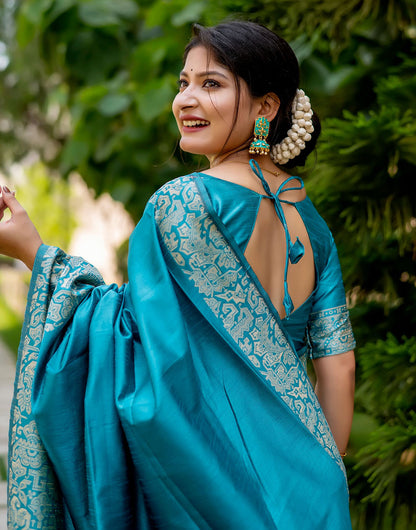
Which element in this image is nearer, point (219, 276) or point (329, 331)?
point (219, 276)

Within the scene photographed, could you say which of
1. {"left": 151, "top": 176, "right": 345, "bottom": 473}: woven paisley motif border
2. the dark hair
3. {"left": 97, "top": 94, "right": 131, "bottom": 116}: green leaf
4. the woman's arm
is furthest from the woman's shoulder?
{"left": 97, "top": 94, "right": 131, "bottom": 116}: green leaf

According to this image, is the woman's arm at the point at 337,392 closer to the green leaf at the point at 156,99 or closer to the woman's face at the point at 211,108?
the woman's face at the point at 211,108

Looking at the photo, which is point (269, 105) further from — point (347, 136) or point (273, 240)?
point (347, 136)

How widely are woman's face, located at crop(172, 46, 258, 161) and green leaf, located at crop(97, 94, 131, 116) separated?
191 cm

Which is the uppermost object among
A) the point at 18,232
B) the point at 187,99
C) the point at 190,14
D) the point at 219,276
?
the point at 190,14

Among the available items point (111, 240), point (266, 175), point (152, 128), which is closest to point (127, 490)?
point (266, 175)

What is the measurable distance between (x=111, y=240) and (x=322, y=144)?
345 centimetres

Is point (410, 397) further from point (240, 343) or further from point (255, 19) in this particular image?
point (255, 19)

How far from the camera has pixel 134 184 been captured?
3.69 meters

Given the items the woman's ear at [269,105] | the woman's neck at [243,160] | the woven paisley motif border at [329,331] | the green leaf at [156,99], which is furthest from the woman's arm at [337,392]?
the green leaf at [156,99]

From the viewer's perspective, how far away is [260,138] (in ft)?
5.01

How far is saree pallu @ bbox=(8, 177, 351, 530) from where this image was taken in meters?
1.36

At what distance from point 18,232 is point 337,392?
755 mm

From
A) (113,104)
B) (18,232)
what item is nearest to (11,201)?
(18,232)
